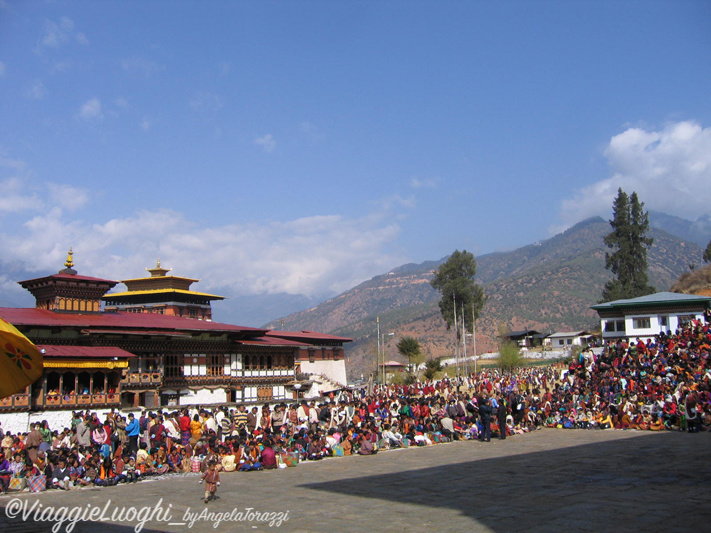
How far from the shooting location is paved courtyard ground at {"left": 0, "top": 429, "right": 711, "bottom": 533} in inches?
409

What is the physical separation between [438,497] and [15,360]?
9387mm

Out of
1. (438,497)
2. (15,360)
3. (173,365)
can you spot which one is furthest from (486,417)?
(173,365)

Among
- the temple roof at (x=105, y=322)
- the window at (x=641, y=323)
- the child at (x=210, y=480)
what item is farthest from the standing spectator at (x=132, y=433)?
the window at (x=641, y=323)

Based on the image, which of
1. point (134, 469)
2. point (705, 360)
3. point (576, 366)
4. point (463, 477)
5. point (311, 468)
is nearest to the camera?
point (463, 477)

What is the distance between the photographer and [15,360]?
544 cm

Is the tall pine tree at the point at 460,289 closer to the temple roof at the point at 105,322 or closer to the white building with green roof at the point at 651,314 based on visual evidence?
the white building with green roof at the point at 651,314

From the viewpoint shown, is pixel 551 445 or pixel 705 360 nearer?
pixel 551 445

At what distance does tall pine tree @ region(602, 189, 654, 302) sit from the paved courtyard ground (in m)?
52.2

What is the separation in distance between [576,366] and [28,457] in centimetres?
2877

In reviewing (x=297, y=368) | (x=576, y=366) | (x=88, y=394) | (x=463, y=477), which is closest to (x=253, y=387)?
(x=297, y=368)

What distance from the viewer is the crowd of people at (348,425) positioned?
15.9 m

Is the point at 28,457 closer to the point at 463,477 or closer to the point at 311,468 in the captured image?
the point at 311,468

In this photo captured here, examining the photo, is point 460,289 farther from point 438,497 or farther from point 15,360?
point 15,360

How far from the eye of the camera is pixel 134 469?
1602 centimetres
